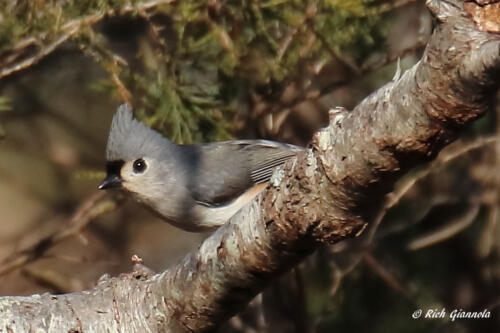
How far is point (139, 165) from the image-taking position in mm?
4277

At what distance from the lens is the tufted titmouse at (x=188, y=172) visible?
13.5ft

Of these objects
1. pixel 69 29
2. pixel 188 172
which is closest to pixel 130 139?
pixel 188 172

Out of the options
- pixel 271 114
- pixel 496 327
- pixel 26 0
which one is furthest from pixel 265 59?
pixel 496 327

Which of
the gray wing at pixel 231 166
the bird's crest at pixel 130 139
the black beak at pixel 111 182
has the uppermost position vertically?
the bird's crest at pixel 130 139

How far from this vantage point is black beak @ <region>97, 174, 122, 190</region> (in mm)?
4059

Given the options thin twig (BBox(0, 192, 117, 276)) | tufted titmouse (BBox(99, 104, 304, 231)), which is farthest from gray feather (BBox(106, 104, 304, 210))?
thin twig (BBox(0, 192, 117, 276))

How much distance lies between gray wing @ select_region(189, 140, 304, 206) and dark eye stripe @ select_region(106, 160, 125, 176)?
0.41 metres

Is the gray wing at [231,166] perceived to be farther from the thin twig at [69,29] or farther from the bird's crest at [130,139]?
the thin twig at [69,29]

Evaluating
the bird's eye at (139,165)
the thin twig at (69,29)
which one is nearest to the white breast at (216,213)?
the bird's eye at (139,165)

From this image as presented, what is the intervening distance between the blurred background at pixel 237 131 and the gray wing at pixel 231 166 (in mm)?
140

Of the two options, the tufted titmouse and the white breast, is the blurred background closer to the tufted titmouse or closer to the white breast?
the tufted titmouse

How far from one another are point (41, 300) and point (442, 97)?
1.72 meters

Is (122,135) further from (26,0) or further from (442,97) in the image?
(442,97)

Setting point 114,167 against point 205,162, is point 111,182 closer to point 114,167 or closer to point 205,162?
point 114,167
